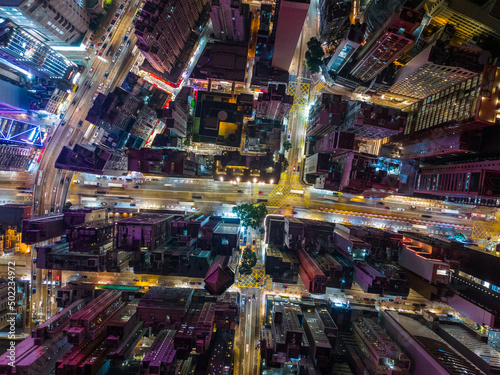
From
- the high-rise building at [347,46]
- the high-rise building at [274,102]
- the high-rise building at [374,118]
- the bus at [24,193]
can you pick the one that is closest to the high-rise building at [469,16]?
the high-rise building at [347,46]

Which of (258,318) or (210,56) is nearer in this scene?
(210,56)

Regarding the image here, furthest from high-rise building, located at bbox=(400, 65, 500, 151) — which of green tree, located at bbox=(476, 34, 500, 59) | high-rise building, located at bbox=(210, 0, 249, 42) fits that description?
high-rise building, located at bbox=(210, 0, 249, 42)

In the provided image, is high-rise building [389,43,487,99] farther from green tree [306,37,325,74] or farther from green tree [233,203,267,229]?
green tree [233,203,267,229]

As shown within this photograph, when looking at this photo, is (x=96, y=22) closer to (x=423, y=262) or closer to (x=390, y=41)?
(x=390, y=41)

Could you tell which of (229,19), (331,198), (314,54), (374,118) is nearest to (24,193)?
(229,19)

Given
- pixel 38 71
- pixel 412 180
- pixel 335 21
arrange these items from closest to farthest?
pixel 335 21
pixel 412 180
pixel 38 71

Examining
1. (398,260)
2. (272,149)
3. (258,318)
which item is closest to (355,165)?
(272,149)

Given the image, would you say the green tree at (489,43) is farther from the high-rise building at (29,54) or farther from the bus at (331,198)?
the high-rise building at (29,54)

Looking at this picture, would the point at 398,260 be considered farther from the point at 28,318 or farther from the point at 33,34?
the point at 33,34
